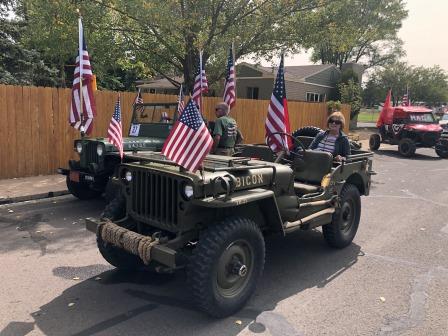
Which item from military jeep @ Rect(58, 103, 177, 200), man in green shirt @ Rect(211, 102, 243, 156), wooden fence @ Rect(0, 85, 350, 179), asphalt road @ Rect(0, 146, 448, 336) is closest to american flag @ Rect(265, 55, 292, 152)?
asphalt road @ Rect(0, 146, 448, 336)

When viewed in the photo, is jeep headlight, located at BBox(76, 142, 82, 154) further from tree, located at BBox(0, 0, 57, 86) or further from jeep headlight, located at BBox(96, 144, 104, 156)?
tree, located at BBox(0, 0, 57, 86)

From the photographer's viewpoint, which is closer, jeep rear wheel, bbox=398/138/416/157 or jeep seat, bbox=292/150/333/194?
jeep seat, bbox=292/150/333/194

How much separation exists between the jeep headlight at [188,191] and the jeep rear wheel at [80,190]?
15.1ft

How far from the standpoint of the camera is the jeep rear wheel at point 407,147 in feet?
57.0

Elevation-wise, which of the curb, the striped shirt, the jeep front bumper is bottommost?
the curb

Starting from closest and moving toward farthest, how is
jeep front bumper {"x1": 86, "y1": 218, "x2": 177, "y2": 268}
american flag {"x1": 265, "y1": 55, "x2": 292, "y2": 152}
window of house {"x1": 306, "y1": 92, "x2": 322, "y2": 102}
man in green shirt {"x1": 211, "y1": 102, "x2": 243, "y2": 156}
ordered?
jeep front bumper {"x1": 86, "y1": 218, "x2": 177, "y2": 268} → american flag {"x1": 265, "y1": 55, "x2": 292, "y2": 152} → man in green shirt {"x1": 211, "y1": 102, "x2": 243, "y2": 156} → window of house {"x1": 306, "y1": 92, "x2": 322, "y2": 102}

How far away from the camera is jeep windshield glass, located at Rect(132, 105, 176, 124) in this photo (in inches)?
329

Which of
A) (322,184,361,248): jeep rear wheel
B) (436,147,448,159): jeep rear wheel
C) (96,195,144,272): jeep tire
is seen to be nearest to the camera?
(96,195,144,272): jeep tire

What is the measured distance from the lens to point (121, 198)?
4262mm

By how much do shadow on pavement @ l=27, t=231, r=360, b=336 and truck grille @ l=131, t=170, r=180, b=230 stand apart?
73cm

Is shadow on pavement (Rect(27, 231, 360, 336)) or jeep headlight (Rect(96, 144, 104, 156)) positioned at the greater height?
jeep headlight (Rect(96, 144, 104, 156))

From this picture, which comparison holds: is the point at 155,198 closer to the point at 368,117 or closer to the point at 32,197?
the point at 32,197

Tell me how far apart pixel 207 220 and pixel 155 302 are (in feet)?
3.02

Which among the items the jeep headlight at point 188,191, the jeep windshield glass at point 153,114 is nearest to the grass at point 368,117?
the jeep windshield glass at point 153,114
